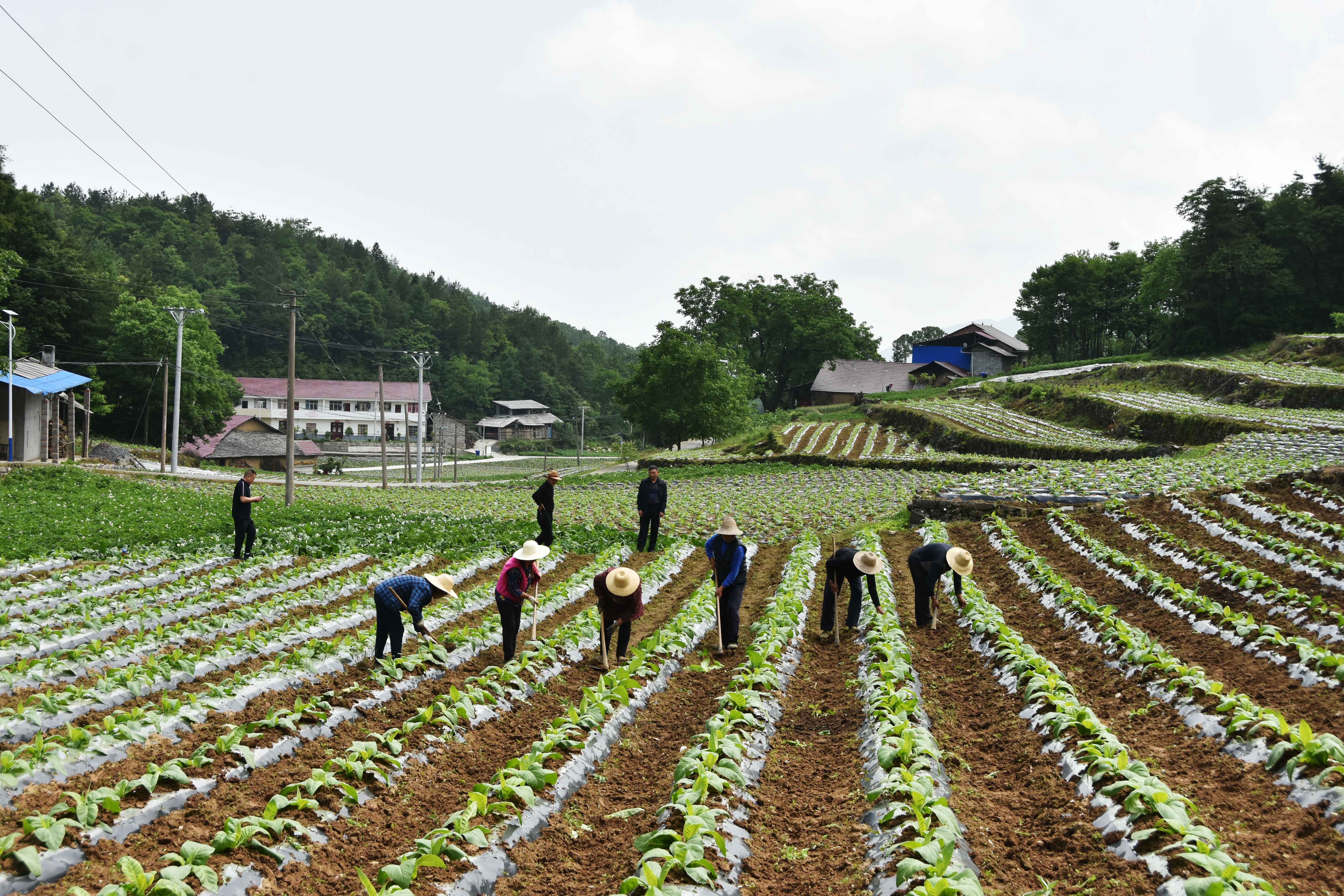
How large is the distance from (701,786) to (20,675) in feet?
26.6

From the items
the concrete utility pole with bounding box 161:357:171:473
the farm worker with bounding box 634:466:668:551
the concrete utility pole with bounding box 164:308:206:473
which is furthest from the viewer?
the concrete utility pole with bounding box 161:357:171:473

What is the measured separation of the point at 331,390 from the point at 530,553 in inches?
3747

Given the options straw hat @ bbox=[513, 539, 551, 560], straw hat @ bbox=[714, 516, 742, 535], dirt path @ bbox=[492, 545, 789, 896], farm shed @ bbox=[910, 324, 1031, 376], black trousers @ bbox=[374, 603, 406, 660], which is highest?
farm shed @ bbox=[910, 324, 1031, 376]

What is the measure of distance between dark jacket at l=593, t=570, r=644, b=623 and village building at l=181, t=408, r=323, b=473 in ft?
203

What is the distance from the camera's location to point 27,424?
39906mm

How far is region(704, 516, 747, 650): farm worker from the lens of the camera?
39.4 feet

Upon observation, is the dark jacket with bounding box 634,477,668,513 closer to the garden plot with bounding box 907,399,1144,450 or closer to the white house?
the garden plot with bounding box 907,399,1144,450

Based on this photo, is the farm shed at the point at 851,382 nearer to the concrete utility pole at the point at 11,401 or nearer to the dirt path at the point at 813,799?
the concrete utility pole at the point at 11,401

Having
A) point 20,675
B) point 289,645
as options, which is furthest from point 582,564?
point 20,675

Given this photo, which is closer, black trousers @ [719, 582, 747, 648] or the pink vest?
the pink vest

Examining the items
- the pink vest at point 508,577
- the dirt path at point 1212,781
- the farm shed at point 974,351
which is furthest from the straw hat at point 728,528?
the farm shed at point 974,351

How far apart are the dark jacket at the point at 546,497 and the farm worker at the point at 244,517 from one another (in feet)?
18.9

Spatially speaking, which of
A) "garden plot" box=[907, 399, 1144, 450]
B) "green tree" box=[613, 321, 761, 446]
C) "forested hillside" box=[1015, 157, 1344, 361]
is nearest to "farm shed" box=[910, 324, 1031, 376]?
"forested hillside" box=[1015, 157, 1344, 361]

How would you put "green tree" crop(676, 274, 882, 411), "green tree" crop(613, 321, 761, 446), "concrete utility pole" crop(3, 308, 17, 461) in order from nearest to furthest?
"concrete utility pole" crop(3, 308, 17, 461), "green tree" crop(613, 321, 761, 446), "green tree" crop(676, 274, 882, 411)
